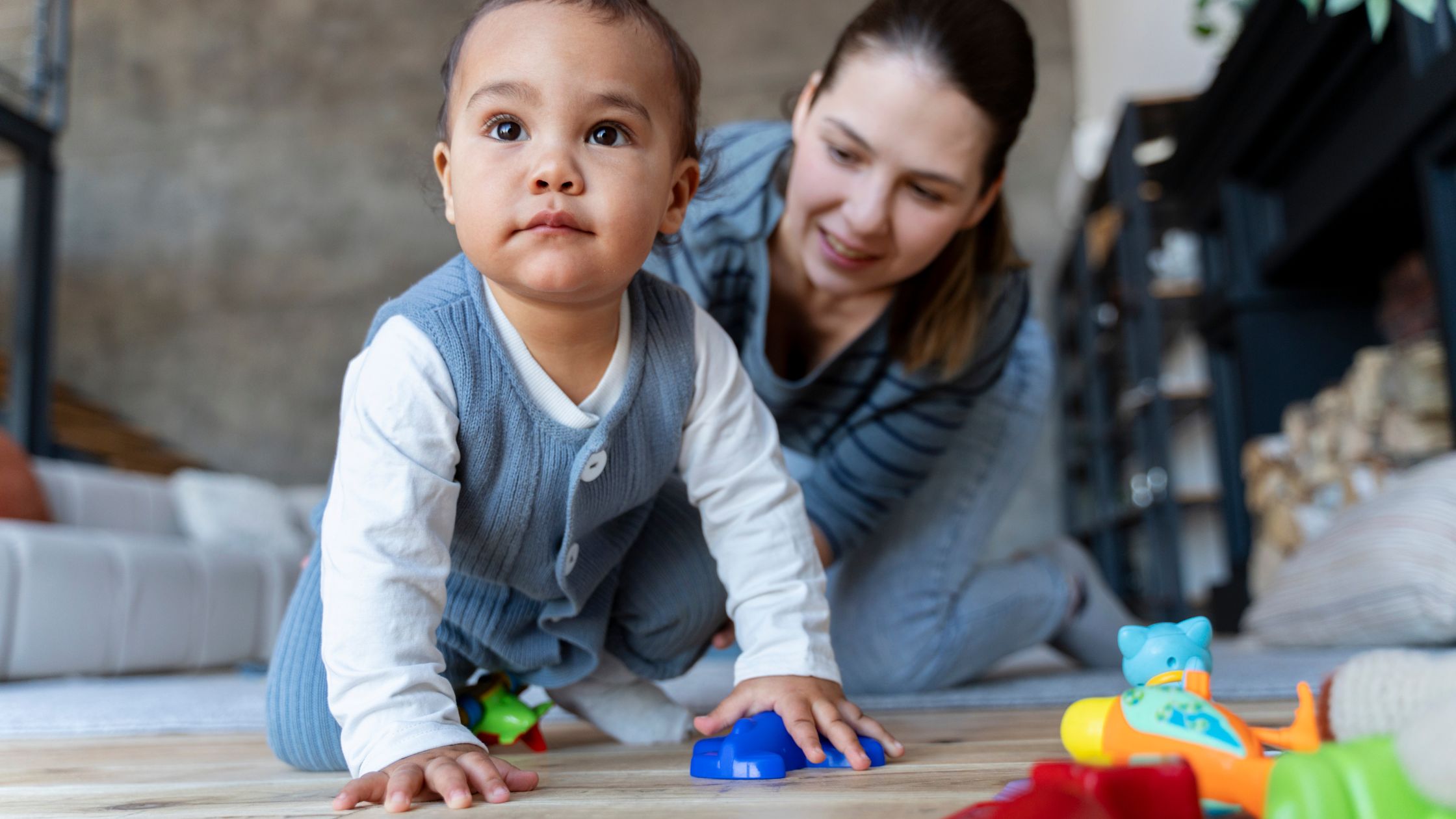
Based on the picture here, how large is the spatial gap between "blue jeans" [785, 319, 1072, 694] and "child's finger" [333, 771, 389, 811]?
95 centimetres

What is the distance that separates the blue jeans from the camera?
163 cm

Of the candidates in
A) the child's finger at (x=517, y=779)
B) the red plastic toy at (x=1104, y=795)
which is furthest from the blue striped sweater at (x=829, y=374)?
the red plastic toy at (x=1104, y=795)

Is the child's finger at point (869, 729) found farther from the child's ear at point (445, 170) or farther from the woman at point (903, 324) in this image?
the child's ear at point (445, 170)

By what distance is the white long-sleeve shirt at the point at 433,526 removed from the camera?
2.51 ft

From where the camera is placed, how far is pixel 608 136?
2.69 ft

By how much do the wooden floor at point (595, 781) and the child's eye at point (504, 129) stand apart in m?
0.46

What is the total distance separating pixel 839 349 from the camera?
4.53ft

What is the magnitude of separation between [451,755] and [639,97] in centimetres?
48

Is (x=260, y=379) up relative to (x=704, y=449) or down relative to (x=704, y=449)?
up

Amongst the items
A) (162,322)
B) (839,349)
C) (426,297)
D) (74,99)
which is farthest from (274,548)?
(74,99)

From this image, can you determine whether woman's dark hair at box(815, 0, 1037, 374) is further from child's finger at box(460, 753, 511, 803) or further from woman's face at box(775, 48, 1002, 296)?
child's finger at box(460, 753, 511, 803)

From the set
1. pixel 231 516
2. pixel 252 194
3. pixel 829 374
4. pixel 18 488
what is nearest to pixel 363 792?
pixel 829 374

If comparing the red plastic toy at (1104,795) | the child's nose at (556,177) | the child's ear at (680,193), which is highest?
the child's ear at (680,193)

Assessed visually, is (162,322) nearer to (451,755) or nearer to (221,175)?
(221,175)
